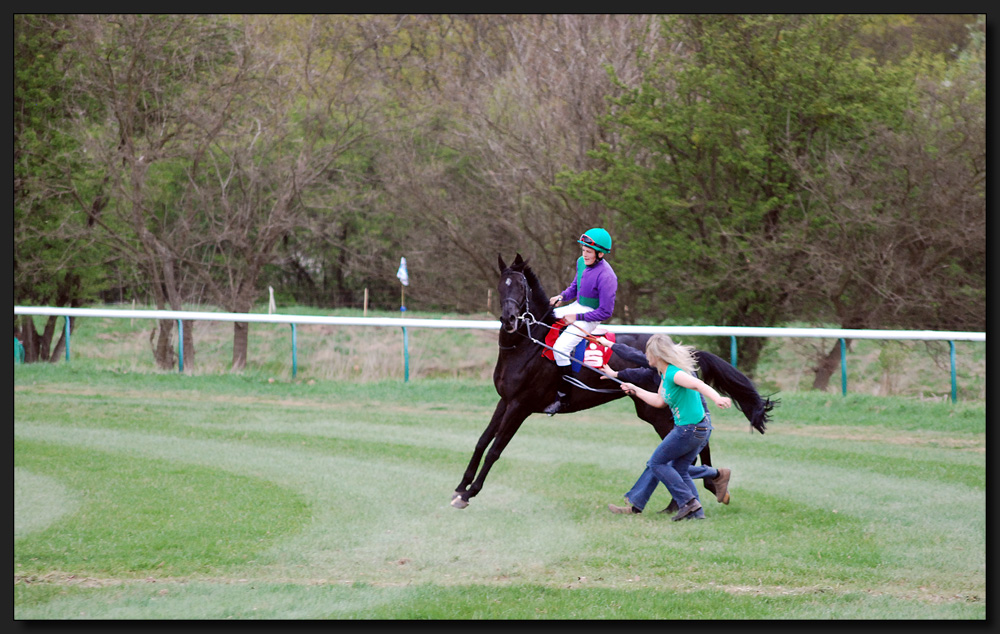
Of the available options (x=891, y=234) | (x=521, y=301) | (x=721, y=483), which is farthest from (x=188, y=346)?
(x=521, y=301)

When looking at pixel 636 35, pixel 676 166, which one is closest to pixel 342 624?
pixel 636 35

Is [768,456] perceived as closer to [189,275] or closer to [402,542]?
[402,542]

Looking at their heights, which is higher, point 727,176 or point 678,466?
point 727,176

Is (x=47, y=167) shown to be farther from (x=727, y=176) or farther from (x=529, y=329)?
(x=529, y=329)

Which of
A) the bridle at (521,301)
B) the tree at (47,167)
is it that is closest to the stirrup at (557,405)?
the bridle at (521,301)

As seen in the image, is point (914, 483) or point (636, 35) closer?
point (636, 35)

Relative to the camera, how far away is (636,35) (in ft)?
34.2

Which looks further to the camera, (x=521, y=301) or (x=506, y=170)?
(x=506, y=170)

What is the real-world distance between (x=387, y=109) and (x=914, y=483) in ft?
78.1

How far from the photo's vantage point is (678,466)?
3.76m

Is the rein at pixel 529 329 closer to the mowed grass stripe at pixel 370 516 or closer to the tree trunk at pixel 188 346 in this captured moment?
the tree trunk at pixel 188 346

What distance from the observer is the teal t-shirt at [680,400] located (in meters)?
3.34

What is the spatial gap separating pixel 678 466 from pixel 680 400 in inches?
17.7

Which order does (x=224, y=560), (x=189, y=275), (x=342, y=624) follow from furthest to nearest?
(x=224, y=560), (x=342, y=624), (x=189, y=275)
